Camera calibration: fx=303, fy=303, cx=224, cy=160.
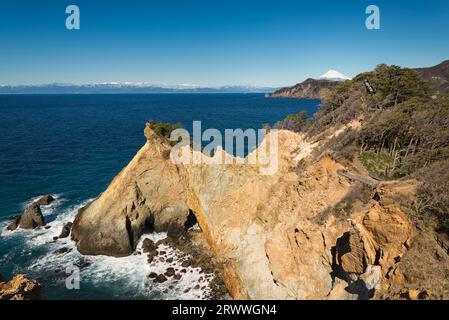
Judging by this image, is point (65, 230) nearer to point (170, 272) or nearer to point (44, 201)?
point (44, 201)

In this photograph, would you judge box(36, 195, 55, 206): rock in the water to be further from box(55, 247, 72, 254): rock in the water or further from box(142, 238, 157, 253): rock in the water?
box(142, 238, 157, 253): rock in the water

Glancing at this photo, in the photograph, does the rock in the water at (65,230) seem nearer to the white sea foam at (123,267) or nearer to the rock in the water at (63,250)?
the white sea foam at (123,267)

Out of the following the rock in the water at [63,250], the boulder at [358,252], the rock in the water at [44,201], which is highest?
the boulder at [358,252]

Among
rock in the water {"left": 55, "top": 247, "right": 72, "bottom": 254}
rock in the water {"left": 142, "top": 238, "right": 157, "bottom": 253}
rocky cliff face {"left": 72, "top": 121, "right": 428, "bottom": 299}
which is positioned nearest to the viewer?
rocky cliff face {"left": 72, "top": 121, "right": 428, "bottom": 299}

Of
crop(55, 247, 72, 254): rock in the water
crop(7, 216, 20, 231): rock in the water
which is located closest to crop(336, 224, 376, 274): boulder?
crop(55, 247, 72, 254): rock in the water

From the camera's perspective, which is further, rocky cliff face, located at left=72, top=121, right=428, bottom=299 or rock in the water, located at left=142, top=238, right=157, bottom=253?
rock in the water, located at left=142, top=238, right=157, bottom=253

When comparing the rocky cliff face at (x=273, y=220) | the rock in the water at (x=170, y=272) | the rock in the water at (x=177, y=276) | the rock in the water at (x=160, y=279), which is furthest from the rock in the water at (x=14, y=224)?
the rock in the water at (x=177, y=276)
